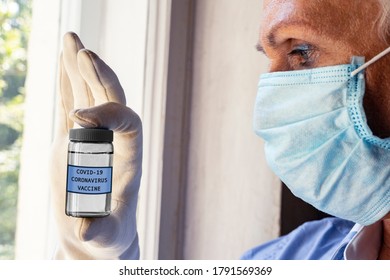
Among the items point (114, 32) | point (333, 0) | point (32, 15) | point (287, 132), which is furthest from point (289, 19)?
point (32, 15)

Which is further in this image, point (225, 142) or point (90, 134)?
point (225, 142)

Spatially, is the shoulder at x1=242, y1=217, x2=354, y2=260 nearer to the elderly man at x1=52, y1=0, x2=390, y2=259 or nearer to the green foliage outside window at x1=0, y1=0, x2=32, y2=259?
the elderly man at x1=52, y1=0, x2=390, y2=259

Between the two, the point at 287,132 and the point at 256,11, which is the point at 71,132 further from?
the point at 256,11

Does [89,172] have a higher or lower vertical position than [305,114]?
lower

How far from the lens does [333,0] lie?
0.91 metres

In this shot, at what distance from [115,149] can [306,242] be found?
1.67 feet

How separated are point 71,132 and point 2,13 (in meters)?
0.24

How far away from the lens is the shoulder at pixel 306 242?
118cm

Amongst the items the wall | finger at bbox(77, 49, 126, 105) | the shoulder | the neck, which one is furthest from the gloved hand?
the neck

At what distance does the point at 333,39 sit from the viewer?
0.91 m

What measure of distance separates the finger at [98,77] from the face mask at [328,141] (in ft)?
0.83

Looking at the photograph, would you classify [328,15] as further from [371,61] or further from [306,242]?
[306,242]

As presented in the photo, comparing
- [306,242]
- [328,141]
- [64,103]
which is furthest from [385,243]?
[64,103]

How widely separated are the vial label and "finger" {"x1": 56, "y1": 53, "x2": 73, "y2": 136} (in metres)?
0.09
